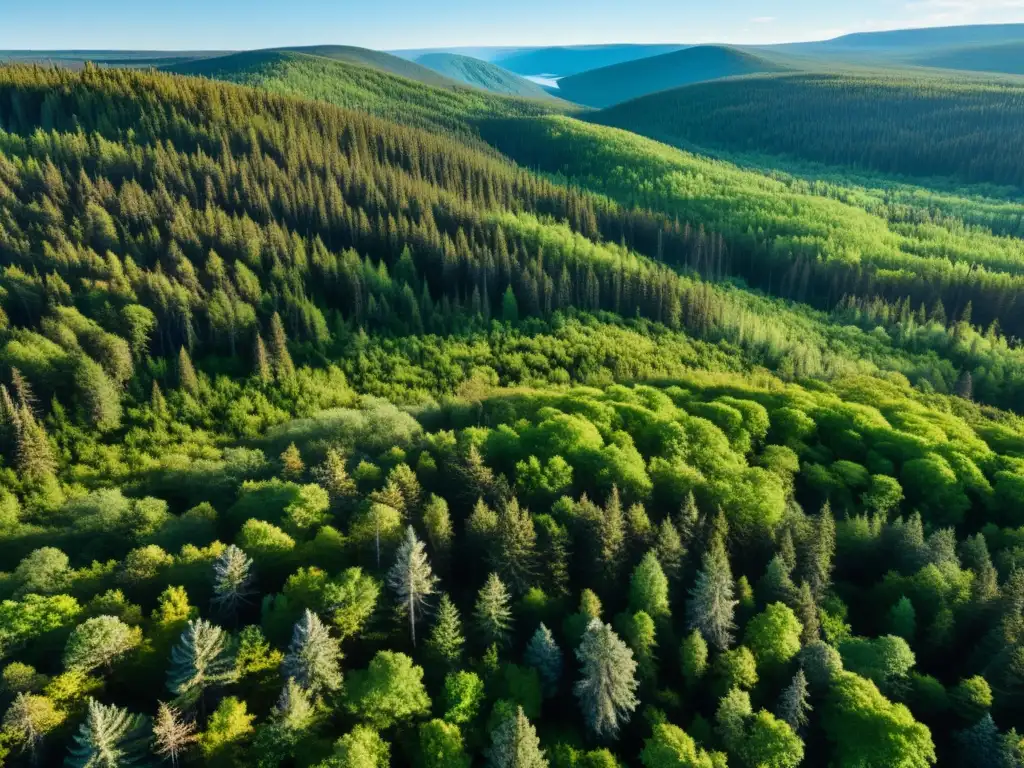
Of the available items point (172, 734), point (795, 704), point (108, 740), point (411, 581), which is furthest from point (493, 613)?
point (108, 740)

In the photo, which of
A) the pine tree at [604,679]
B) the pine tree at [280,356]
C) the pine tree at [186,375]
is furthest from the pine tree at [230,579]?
the pine tree at [280,356]

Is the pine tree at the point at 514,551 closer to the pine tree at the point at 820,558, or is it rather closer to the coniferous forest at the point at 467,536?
the coniferous forest at the point at 467,536

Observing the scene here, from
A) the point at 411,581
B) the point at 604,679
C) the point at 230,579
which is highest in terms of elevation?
the point at 411,581

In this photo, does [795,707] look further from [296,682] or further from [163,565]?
[163,565]

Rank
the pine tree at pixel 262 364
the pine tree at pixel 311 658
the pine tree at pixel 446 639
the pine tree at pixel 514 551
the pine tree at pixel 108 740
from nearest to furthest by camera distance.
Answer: the pine tree at pixel 108 740 < the pine tree at pixel 311 658 < the pine tree at pixel 446 639 < the pine tree at pixel 514 551 < the pine tree at pixel 262 364

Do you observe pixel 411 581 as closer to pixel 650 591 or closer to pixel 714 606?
pixel 650 591

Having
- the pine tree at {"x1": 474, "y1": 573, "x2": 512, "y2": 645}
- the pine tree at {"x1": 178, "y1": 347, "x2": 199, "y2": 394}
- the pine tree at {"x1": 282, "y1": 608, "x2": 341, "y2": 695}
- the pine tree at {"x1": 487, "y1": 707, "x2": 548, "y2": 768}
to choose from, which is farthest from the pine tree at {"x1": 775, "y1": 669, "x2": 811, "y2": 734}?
the pine tree at {"x1": 178, "y1": 347, "x2": 199, "y2": 394}
